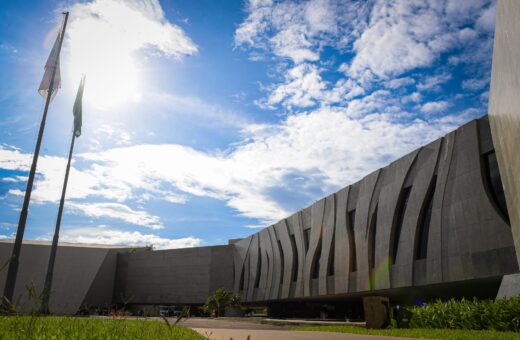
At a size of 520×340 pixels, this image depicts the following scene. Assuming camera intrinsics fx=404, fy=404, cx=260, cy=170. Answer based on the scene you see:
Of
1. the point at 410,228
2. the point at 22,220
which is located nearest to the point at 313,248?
the point at 410,228

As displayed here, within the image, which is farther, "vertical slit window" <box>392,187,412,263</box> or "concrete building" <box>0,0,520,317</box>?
"vertical slit window" <box>392,187,412,263</box>

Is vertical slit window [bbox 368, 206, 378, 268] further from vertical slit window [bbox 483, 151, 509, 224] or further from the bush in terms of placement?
the bush

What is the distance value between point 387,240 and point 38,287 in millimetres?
49611

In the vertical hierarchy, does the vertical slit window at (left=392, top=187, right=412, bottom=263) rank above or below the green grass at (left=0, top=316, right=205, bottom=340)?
above

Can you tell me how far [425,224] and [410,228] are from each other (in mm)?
874

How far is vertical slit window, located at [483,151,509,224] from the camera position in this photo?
1828cm

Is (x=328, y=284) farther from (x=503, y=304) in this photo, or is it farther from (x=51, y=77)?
(x=51, y=77)

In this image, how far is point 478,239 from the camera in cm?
1861

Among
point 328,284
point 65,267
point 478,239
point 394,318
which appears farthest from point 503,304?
point 65,267

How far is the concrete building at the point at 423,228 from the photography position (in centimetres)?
1196

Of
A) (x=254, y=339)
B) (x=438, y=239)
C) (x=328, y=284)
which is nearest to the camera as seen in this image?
(x=254, y=339)

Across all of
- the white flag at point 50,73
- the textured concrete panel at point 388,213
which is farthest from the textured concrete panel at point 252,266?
the white flag at point 50,73

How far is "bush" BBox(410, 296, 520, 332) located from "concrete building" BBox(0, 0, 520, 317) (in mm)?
2009

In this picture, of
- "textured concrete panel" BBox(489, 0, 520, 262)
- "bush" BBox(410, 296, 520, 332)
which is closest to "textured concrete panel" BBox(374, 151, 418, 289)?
"bush" BBox(410, 296, 520, 332)
